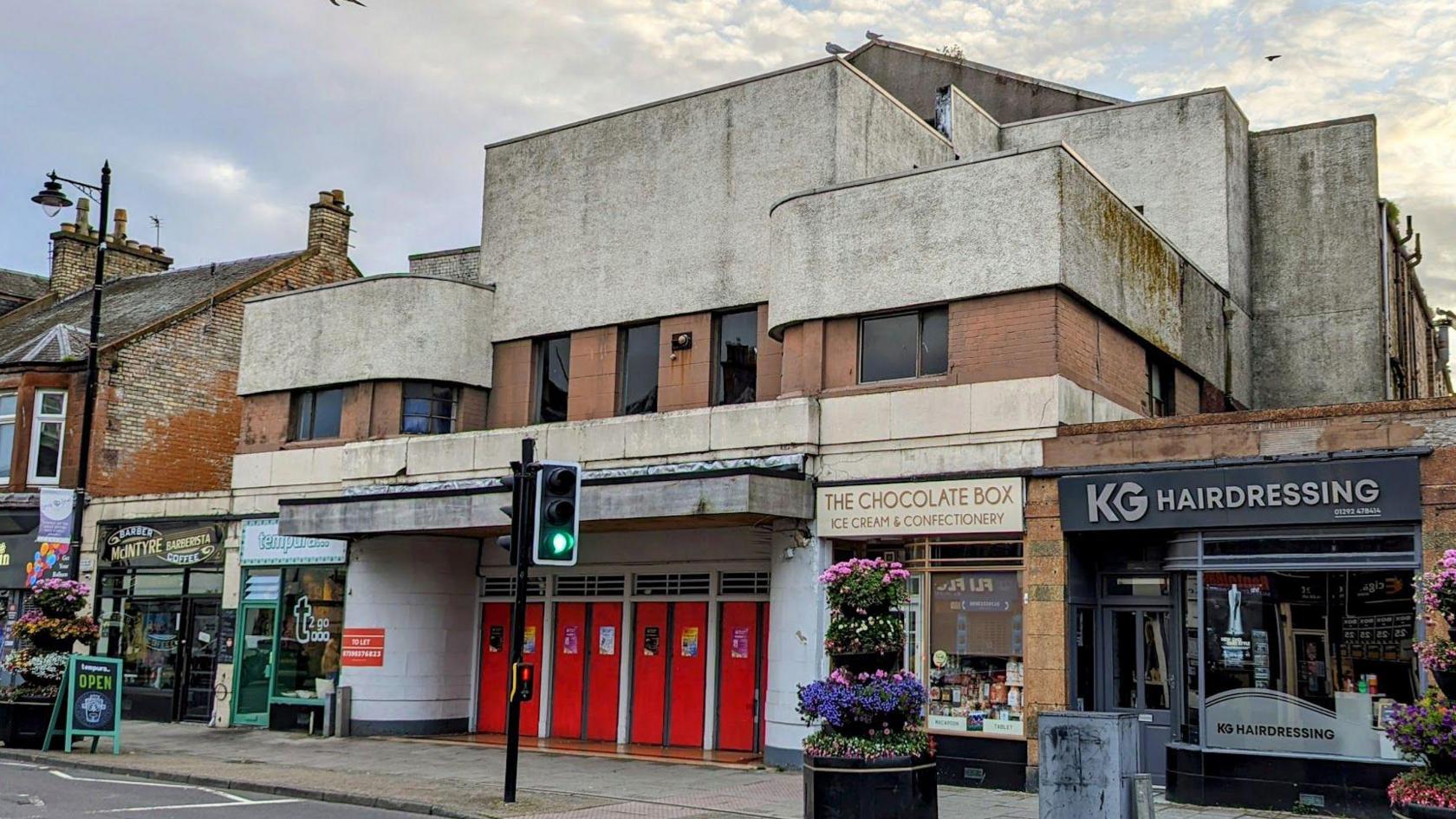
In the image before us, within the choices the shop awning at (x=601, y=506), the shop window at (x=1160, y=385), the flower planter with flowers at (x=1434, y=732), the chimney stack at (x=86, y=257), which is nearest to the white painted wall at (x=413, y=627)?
the shop awning at (x=601, y=506)

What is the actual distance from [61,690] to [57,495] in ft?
17.5

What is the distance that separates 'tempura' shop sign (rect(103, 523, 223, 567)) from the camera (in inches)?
931

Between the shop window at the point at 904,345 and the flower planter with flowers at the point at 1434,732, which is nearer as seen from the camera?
the flower planter with flowers at the point at 1434,732

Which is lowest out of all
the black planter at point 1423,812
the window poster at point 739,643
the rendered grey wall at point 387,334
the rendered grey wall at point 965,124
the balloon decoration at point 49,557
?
the black planter at point 1423,812

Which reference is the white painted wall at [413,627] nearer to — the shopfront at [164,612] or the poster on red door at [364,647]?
the poster on red door at [364,647]

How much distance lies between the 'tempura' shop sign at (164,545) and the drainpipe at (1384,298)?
1939 centimetres

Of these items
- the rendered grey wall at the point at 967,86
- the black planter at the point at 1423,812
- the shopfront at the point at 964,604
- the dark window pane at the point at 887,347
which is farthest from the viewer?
the rendered grey wall at the point at 967,86

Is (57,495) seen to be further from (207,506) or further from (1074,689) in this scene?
(1074,689)

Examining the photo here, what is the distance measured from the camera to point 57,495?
22.6 m

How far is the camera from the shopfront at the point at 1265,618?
43.0ft

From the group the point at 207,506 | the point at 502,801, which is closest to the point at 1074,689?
the point at 502,801

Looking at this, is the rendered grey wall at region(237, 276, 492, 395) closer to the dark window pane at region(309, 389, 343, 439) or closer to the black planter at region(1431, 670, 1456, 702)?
the dark window pane at region(309, 389, 343, 439)

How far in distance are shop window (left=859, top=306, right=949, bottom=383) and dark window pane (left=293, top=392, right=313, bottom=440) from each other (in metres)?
10.7

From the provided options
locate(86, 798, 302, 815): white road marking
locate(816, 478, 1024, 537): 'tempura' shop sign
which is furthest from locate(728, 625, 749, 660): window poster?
locate(86, 798, 302, 815): white road marking
